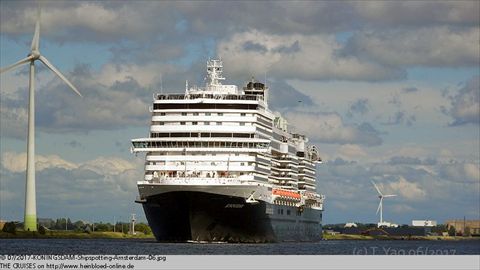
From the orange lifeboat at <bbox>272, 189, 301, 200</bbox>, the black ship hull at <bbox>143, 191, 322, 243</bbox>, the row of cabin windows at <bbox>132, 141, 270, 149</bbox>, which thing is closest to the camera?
Result: the black ship hull at <bbox>143, 191, 322, 243</bbox>

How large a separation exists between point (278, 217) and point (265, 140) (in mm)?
12160

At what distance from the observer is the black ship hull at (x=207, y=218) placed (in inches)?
5005

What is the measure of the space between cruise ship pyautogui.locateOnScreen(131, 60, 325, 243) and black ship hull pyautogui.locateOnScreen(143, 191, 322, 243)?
0.37 ft

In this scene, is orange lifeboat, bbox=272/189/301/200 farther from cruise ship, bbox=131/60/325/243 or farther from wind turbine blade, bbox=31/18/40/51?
wind turbine blade, bbox=31/18/40/51

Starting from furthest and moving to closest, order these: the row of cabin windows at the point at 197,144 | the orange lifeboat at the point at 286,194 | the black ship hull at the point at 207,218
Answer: the orange lifeboat at the point at 286,194
the row of cabin windows at the point at 197,144
the black ship hull at the point at 207,218

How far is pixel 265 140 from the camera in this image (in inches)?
5340

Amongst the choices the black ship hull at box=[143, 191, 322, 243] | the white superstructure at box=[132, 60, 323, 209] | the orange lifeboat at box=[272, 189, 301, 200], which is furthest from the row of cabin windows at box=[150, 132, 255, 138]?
the orange lifeboat at box=[272, 189, 301, 200]

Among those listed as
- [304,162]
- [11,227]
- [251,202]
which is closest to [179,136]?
[251,202]

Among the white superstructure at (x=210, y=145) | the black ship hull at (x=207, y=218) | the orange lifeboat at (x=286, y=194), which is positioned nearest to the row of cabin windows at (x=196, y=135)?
the white superstructure at (x=210, y=145)

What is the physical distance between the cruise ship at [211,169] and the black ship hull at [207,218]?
111 mm

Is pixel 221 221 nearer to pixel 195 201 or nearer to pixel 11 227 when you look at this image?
pixel 195 201

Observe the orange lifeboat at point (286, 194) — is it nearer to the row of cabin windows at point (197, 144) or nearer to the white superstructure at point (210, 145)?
the white superstructure at point (210, 145)

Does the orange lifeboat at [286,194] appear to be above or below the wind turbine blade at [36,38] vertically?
below

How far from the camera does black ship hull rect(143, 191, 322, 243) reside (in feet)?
417
